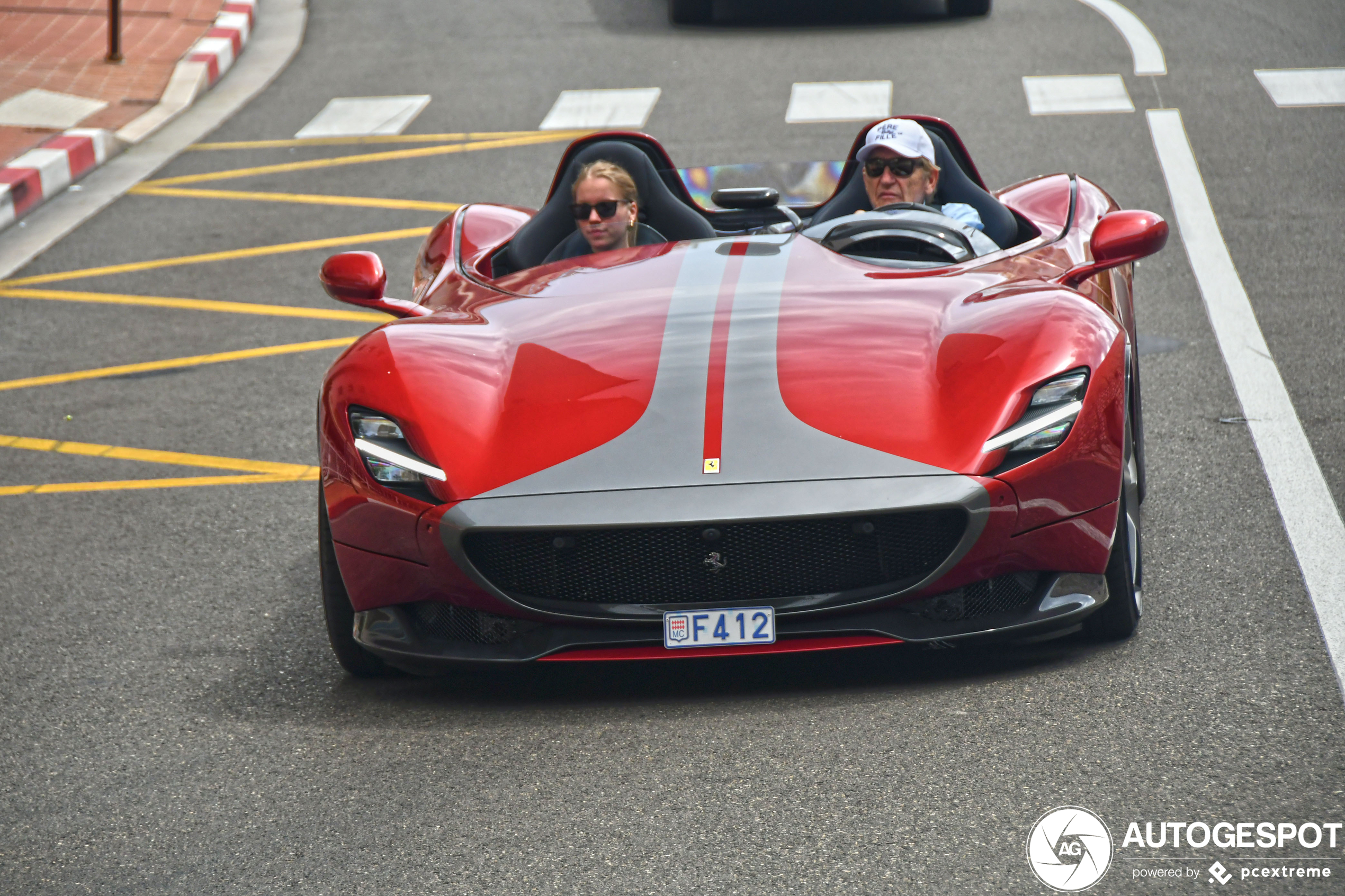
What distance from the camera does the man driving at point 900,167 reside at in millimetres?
5363

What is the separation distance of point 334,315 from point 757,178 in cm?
301

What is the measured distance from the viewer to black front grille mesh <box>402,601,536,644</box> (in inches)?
148

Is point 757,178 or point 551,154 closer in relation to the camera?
point 757,178

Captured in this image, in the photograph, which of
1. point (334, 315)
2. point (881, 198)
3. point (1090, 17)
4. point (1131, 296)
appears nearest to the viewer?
point (1131, 296)

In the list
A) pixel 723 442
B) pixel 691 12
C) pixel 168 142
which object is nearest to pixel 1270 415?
pixel 723 442

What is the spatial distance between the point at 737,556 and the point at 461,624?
0.70 meters

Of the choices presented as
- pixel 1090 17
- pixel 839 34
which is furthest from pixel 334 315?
pixel 1090 17

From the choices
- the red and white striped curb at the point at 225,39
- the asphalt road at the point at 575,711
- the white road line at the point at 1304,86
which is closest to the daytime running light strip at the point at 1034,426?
the asphalt road at the point at 575,711

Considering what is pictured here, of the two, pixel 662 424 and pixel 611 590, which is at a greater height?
pixel 662 424

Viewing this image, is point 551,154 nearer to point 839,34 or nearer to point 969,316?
point 839,34

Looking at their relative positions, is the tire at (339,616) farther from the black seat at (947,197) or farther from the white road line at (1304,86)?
the white road line at (1304,86)

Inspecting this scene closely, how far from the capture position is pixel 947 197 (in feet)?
18.0

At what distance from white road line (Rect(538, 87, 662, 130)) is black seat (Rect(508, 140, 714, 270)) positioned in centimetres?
620

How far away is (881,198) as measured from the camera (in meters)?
5.40
